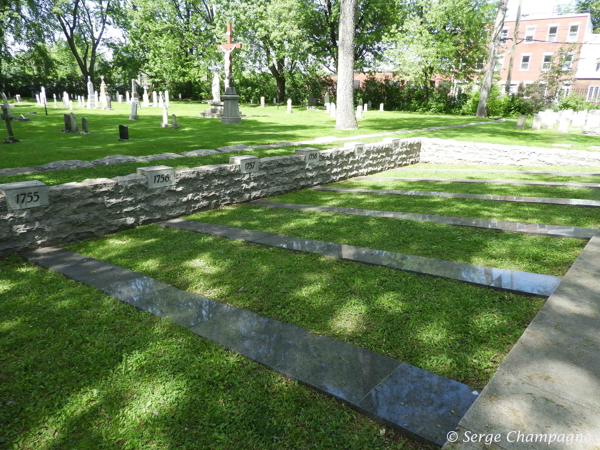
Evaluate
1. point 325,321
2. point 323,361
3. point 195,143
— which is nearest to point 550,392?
point 323,361

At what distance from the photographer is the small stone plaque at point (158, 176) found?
19.7ft

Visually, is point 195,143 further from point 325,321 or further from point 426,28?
point 426,28

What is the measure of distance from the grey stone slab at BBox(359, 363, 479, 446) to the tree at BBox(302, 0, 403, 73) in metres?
33.5

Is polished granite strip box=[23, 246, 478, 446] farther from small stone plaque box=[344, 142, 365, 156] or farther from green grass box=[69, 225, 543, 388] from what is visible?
small stone plaque box=[344, 142, 365, 156]

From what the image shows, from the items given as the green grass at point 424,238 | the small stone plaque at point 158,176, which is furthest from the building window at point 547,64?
the small stone plaque at point 158,176

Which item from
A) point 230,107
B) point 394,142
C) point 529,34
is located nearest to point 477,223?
point 394,142

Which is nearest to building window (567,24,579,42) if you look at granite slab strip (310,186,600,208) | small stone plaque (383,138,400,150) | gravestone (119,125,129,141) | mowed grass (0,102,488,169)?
mowed grass (0,102,488,169)

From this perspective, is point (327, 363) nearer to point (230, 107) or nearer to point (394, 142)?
point (394, 142)

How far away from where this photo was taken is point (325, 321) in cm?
319

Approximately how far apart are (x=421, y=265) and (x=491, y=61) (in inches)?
1042

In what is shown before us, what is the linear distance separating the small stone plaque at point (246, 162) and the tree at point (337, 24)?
28155mm

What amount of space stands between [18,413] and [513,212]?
6.29 metres

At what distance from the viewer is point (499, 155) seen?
1155 cm

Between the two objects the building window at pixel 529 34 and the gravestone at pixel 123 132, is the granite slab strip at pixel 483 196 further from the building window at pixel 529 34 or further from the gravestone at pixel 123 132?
the building window at pixel 529 34
